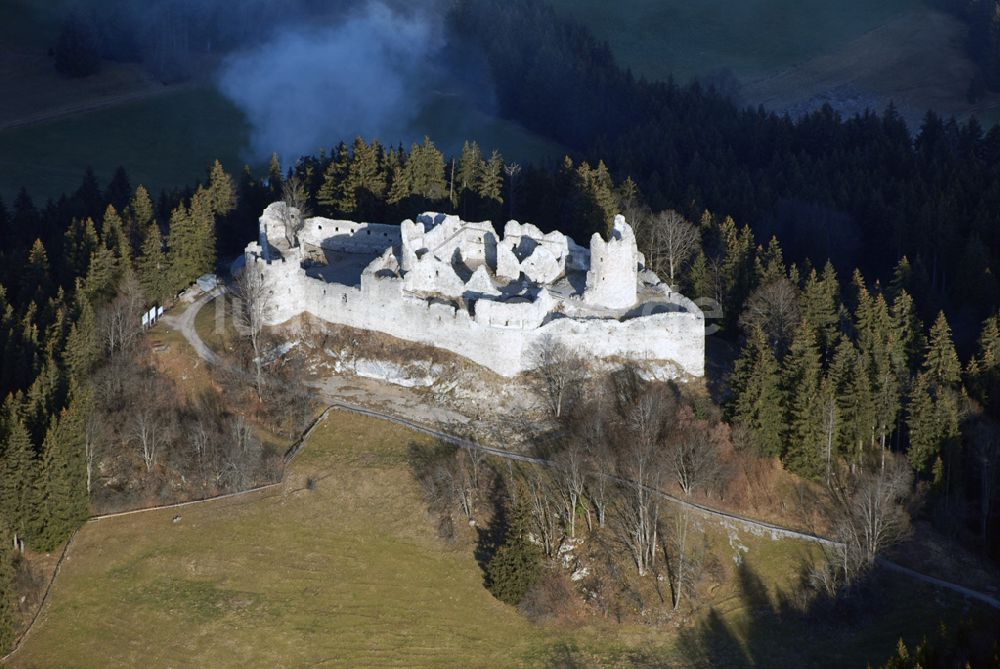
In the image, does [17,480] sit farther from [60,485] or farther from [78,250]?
[78,250]

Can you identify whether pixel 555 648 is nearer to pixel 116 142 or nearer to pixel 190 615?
pixel 190 615

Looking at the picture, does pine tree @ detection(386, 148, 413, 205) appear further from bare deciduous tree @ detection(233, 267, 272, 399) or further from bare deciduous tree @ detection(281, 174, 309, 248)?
bare deciduous tree @ detection(233, 267, 272, 399)

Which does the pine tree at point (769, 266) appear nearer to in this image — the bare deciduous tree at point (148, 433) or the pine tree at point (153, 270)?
the pine tree at point (153, 270)

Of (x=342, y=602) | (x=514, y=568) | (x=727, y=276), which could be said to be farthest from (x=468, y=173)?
(x=342, y=602)

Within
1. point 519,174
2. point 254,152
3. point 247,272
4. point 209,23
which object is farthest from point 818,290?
point 209,23

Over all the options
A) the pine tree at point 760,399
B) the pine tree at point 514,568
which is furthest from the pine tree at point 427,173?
the pine tree at point 514,568

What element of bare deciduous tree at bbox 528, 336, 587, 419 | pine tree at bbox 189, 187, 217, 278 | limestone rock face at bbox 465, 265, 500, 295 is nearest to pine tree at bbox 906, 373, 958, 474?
bare deciduous tree at bbox 528, 336, 587, 419
